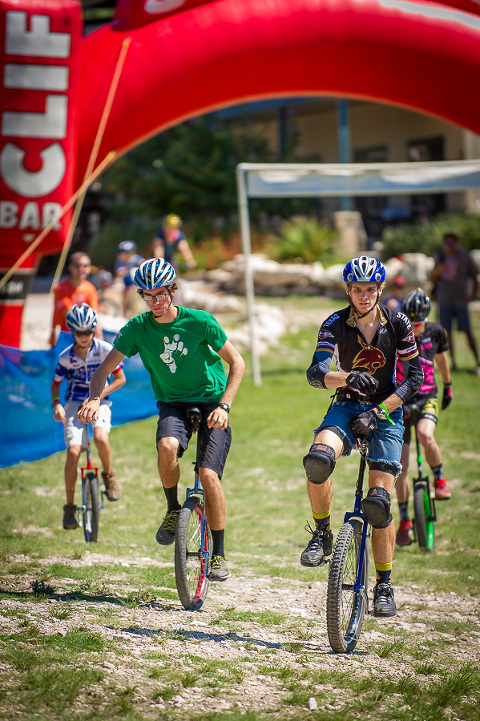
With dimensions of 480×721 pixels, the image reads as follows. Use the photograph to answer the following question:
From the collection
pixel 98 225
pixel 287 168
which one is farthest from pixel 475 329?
pixel 98 225

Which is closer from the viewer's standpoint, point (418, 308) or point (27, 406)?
point (418, 308)

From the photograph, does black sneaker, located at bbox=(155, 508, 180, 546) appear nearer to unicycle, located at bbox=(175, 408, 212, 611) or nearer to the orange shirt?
unicycle, located at bbox=(175, 408, 212, 611)

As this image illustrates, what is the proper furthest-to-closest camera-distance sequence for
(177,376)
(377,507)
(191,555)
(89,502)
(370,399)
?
(89,502)
(177,376)
(191,555)
(370,399)
(377,507)

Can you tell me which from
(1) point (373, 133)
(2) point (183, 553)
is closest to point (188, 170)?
(1) point (373, 133)

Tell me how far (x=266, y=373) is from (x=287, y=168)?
3.70 metres

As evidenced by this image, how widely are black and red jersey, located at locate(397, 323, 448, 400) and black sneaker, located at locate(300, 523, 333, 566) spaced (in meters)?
2.57

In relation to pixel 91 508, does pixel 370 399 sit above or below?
above

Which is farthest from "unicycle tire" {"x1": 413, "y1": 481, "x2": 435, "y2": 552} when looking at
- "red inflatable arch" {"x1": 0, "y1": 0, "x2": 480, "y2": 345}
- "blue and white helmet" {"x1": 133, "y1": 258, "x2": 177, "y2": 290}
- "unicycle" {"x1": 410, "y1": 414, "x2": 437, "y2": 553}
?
"red inflatable arch" {"x1": 0, "y1": 0, "x2": 480, "y2": 345}

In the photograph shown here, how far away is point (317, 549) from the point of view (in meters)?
5.32

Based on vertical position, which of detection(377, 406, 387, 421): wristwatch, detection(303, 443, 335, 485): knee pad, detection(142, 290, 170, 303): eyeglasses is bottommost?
detection(303, 443, 335, 485): knee pad

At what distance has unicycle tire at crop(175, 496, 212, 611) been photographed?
5.41 m

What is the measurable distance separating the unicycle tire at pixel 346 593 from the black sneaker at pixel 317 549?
0.67 ft

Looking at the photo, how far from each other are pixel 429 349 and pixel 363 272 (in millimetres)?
2673

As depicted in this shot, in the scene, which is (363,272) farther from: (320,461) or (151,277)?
(151,277)
